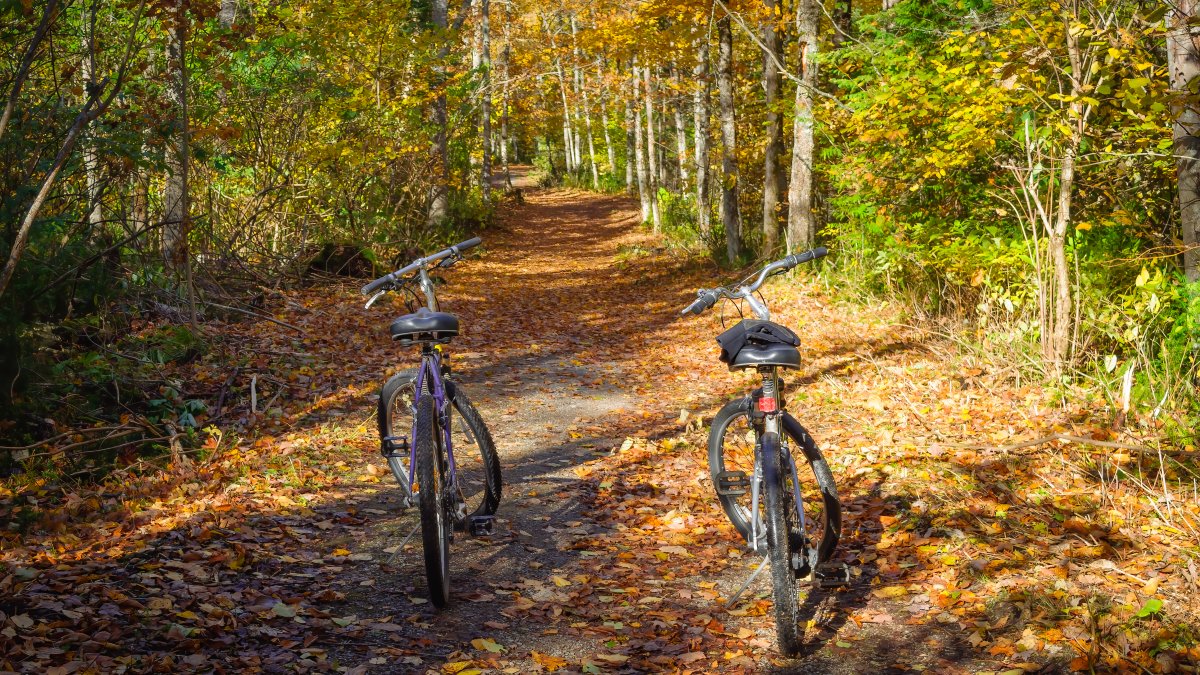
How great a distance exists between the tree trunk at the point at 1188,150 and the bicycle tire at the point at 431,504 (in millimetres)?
Result: 5703

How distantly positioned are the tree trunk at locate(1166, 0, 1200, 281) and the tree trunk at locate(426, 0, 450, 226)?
13.0 metres

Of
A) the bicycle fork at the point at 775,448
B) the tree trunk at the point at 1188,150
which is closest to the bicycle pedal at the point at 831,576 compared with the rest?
the bicycle fork at the point at 775,448

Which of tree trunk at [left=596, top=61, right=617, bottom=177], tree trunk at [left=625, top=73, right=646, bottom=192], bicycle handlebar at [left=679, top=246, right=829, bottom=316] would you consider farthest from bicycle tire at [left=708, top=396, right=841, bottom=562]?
tree trunk at [left=596, top=61, right=617, bottom=177]

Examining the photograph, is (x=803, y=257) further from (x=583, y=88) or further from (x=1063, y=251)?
(x=583, y=88)

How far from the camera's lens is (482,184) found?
2697cm

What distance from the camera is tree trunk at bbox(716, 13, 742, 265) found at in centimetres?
1584

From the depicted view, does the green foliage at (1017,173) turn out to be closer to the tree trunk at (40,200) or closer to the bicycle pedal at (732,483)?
the bicycle pedal at (732,483)

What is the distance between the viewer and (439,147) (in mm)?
18109

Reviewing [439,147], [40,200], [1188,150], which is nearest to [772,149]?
[439,147]

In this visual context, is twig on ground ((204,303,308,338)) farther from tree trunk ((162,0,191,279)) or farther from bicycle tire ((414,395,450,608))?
bicycle tire ((414,395,450,608))

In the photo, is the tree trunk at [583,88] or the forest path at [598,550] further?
the tree trunk at [583,88]

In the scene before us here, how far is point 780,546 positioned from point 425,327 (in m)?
2.00

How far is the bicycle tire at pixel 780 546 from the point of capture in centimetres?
389

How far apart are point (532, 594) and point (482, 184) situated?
76.3 feet
